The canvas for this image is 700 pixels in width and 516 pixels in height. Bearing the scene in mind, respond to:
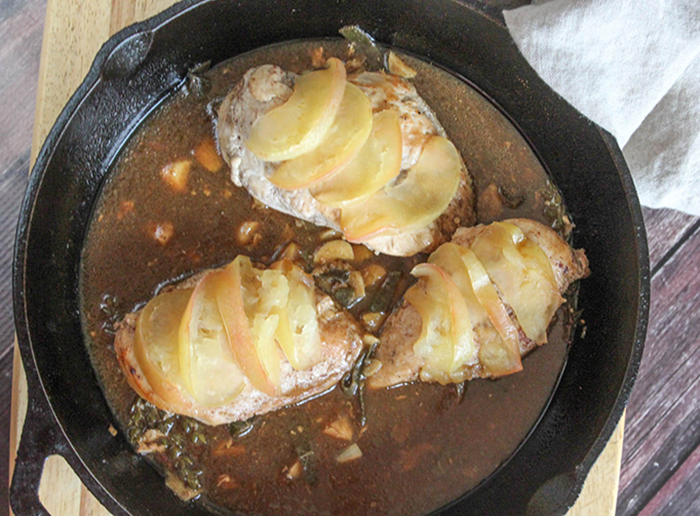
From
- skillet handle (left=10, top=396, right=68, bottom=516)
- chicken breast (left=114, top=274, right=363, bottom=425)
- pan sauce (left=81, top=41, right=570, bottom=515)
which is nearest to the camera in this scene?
skillet handle (left=10, top=396, right=68, bottom=516)

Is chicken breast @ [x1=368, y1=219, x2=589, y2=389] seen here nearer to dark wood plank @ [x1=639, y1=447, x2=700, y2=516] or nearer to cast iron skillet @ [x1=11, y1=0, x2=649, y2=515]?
cast iron skillet @ [x1=11, y1=0, x2=649, y2=515]

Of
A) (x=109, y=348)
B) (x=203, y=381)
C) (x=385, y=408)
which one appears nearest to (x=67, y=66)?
(x=109, y=348)

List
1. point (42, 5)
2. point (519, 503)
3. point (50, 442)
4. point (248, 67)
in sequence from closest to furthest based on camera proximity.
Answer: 1. point (50, 442)
2. point (519, 503)
3. point (248, 67)
4. point (42, 5)

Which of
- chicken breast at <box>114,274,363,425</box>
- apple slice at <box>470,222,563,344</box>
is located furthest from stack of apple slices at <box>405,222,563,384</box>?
chicken breast at <box>114,274,363,425</box>

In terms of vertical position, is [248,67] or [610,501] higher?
[248,67]

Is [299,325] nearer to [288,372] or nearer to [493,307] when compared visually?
[288,372]

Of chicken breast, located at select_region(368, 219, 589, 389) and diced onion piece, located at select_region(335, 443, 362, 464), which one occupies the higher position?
chicken breast, located at select_region(368, 219, 589, 389)

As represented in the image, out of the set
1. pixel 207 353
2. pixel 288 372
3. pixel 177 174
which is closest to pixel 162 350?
pixel 207 353

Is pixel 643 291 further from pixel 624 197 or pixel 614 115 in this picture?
pixel 614 115
